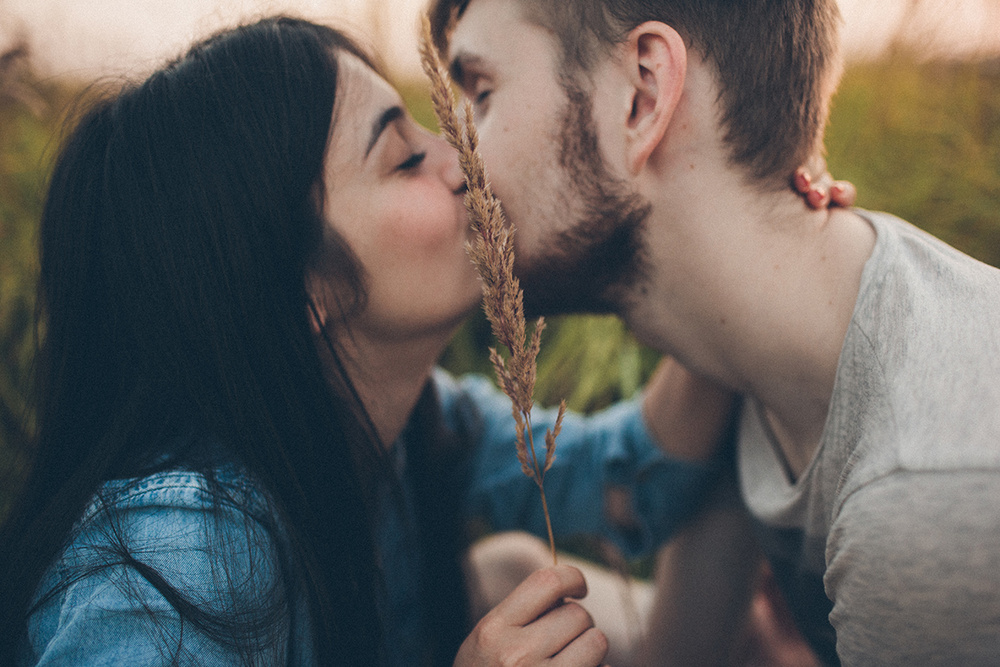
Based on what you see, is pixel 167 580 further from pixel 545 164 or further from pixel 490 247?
pixel 545 164

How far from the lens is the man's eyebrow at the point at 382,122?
1.46m

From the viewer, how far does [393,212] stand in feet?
4.69

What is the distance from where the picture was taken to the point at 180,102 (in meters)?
1.38

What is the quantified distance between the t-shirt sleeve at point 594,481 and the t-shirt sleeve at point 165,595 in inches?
38.6

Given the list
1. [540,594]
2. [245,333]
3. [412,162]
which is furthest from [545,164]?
[540,594]

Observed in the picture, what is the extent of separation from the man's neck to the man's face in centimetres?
12

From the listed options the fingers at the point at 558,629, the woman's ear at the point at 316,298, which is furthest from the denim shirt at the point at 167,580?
the fingers at the point at 558,629

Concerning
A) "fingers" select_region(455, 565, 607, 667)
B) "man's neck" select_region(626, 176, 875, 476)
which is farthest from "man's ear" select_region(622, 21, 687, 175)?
"fingers" select_region(455, 565, 607, 667)

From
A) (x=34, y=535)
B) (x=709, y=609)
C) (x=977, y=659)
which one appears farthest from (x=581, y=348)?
(x=34, y=535)

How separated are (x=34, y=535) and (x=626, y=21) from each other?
68.7 inches

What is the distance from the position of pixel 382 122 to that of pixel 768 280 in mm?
1041

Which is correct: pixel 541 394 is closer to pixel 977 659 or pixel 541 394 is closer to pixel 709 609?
pixel 709 609

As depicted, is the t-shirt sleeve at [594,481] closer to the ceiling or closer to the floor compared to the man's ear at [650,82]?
closer to the floor

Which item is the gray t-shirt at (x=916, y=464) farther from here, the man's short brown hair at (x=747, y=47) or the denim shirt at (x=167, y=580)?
the denim shirt at (x=167, y=580)
